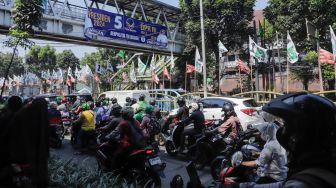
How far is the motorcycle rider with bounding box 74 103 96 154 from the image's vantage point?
370 inches

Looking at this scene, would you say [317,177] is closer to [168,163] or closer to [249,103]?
[168,163]

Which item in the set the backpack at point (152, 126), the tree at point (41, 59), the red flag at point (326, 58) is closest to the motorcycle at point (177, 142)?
the backpack at point (152, 126)

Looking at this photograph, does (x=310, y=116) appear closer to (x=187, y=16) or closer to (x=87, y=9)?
(x=87, y=9)

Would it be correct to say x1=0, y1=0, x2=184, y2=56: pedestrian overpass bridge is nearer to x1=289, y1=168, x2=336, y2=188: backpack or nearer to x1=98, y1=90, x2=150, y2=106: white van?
x1=98, y1=90, x2=150, y2=106: white van

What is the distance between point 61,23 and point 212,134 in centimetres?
1468

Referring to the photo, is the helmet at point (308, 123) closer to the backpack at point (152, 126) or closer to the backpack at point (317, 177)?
the backpack at point (317, 177)

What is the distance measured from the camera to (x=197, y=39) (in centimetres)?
2752

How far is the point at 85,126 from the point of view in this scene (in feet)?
31.0

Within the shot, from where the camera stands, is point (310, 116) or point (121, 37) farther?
point (121, 37)

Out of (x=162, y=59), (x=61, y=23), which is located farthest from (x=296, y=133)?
(x=162, y=59)

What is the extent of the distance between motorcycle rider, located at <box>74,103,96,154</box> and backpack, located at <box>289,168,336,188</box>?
8.34 meters

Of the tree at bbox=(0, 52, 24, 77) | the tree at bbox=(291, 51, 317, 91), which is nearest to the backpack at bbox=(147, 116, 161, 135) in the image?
the tree at bbox=(291, 51, 317, 91)

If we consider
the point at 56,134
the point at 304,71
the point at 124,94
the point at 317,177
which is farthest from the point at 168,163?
the point at 304,71

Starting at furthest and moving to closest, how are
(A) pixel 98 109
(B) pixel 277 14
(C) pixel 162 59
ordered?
(C) pixel 162 59, (B) pixel 277 14, (A) pixel 98 109
